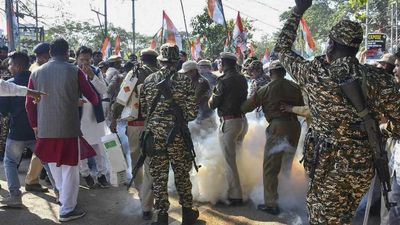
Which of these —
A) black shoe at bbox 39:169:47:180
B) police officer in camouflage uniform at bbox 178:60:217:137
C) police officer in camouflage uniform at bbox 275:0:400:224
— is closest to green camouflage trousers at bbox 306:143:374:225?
police officer in camouflage uniform at bbox 275:0:400:224

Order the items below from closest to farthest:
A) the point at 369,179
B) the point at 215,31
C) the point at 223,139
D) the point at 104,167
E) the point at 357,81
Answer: the point at 357,81 → the point at 369,179 → the point at 223,139 → the point at 104,167 → the point at 215,31

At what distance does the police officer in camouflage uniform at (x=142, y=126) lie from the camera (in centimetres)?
488

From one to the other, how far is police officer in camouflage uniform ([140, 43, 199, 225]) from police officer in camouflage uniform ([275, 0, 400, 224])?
1689 mm

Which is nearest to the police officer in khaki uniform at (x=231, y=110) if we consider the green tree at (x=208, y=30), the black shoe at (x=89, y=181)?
the black shoe at (x=89, y=181)

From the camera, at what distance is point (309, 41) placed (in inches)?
530

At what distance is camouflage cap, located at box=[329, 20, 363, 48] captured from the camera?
107 inches

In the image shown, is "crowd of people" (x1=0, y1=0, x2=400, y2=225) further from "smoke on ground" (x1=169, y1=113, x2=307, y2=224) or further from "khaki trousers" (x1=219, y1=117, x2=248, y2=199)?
"smoke on ground" (x1=169, y1=113, x2=307, y2=224)

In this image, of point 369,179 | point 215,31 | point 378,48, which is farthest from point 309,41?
point 369,179

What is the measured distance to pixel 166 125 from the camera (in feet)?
14.4

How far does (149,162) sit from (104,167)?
1.97 m

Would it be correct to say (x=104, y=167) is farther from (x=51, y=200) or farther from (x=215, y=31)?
(x=215, y=31)

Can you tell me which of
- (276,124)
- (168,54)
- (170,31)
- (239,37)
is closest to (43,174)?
(168,54)

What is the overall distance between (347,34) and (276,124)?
233 centimetres

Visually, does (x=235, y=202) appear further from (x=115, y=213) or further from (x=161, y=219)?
(x=115, y=213)
